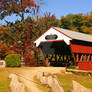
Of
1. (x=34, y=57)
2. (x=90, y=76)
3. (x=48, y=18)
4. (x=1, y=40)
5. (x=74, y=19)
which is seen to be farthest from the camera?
(x=74, y=19)

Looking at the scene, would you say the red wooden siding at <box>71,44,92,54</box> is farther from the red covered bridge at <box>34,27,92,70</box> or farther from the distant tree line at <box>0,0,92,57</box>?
the distant tree line at <box>0,0,92,57</box>

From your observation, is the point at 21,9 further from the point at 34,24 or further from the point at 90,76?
the point at 90,76

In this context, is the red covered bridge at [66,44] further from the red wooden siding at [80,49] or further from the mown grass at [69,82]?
the mown grass at [69,82]

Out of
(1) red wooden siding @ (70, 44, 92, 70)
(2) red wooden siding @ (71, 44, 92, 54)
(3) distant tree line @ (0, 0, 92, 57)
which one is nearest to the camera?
(2) red wooden siding @ (71, 44, 92, 54)

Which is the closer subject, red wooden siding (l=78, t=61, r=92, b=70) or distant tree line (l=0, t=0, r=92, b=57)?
red wooden siding (l=78, t=61, r=92, b=70)

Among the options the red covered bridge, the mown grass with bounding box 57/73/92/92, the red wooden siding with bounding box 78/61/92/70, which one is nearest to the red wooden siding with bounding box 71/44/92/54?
the red covered bridge

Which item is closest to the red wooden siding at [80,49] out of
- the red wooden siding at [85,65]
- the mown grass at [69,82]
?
the red wooden siding at [85,65]

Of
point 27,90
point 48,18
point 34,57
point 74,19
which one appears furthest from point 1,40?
point 74,19

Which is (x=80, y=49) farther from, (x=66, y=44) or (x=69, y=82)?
(x=69, y=82)

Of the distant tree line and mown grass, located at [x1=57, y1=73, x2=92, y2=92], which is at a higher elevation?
the distant tree line

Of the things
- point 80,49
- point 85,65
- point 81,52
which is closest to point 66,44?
point 80,49

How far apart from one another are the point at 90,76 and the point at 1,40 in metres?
22.8

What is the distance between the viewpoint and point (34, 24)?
35094mm

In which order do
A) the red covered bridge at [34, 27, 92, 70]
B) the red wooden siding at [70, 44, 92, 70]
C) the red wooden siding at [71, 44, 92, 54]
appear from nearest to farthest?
the red covered bridge at [34, 27, 92, 70], the red wooden siding at [71, 44, 92, 54], the red wooden siding at [70, 44, 92, 70]
